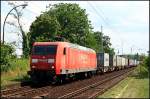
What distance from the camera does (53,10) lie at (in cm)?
9188

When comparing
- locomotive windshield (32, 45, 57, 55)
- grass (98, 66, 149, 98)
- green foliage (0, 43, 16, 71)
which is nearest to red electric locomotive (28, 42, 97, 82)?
locomotive windshield (32, 45, 57, 55)

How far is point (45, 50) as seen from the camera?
31750 millimetres

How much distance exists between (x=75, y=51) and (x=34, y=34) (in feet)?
130

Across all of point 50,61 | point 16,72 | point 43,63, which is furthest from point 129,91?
point 16,72

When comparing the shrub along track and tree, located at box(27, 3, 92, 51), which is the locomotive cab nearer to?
the shrub along track

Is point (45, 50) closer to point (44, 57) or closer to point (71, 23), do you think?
point (44, 57)

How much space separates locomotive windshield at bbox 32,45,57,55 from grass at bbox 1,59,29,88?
4070 mm

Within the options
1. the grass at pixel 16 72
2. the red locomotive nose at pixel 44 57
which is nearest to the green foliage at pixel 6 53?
the grass at pixel 16 72

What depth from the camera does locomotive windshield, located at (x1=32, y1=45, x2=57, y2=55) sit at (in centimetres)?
3157

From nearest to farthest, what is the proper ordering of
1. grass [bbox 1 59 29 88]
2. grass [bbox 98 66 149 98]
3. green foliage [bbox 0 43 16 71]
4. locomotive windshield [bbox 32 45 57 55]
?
1. grass [bbox 98 66 149 98]
2. locomotive windshield [bbox 32 45 57 55]
3. green foliage [bbox 0 43 16 71]
4. grass [bbox 1 59 29 88]

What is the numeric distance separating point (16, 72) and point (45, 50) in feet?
31.3

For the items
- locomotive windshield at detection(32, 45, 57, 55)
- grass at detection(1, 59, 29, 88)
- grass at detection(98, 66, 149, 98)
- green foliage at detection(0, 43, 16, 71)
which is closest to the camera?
grass at detection(98, 66, 149, 98)

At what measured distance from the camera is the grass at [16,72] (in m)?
36.1

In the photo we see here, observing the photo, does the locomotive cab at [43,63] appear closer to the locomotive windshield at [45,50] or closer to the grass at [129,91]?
the locomotive windshield at [45,50]
